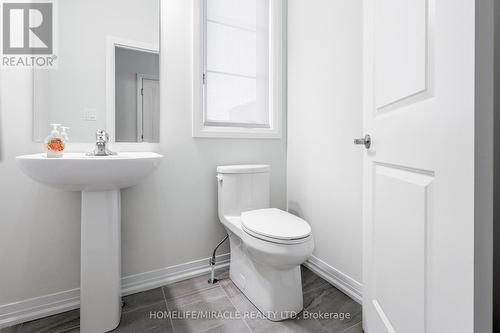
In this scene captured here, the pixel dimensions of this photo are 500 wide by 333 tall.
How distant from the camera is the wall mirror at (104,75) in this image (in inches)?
50.0

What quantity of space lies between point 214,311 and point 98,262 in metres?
0.63

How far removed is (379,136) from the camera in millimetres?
889

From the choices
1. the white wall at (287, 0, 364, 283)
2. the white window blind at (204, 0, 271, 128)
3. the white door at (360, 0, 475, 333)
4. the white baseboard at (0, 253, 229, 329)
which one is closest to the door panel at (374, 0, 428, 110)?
the white door at (360, 0, 475, 333)

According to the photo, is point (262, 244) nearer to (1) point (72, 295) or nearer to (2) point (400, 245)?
(2) point (400, 245)

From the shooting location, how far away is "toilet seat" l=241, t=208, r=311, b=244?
1102 millimetres

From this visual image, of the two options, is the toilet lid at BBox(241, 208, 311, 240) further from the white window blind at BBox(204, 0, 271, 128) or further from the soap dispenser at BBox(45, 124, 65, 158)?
the soap dispenser at BBox(45, 124, 65, 158)

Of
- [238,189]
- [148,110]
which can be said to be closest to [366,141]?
[238,189]

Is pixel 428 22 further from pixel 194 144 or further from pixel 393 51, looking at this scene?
pixel 194 144

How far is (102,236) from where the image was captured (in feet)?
3.60

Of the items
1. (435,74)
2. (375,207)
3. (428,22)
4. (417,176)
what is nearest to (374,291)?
(375,207)

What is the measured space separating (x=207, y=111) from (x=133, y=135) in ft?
1.81

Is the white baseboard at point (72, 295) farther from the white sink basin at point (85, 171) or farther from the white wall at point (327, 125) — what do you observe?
the white wall at point (327, 125)

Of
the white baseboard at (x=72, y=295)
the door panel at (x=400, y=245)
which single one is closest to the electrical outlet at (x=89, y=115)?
the white baseboard at (x=72, y=295)

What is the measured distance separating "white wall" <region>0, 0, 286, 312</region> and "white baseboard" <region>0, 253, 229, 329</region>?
0.11ft
